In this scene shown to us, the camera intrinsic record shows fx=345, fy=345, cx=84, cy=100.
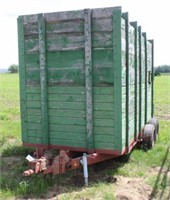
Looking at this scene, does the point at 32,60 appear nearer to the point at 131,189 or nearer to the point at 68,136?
the point at 68,136

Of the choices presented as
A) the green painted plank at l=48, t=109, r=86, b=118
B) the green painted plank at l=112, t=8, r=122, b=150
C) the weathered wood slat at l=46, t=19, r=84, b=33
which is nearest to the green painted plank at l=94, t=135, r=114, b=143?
the green painted plank at l=112, t=8, r=122, b=150

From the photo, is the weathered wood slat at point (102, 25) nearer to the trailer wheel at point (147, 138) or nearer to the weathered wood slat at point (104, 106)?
the weathered wood slat at point (104, 106)

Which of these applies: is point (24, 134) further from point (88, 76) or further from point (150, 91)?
point (150, 91)

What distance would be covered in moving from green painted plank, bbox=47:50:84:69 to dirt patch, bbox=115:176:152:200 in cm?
219

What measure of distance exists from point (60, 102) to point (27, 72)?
2.96 ft

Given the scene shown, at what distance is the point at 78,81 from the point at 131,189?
2091 mm

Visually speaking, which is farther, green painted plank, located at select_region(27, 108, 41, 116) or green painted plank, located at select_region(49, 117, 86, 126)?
green painted plank, located at select_region(27, 108, 41, 116)

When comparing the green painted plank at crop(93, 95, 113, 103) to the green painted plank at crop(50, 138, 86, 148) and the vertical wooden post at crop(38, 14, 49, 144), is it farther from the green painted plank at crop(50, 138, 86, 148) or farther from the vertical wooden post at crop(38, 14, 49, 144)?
the vertical wooden post at crop(38, 14, 49, 144)

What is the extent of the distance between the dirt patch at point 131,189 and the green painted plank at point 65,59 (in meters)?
2.19

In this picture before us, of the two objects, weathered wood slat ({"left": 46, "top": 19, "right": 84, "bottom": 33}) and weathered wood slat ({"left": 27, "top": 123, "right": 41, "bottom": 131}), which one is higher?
weathered wood slat ({"left": 46, "top": 19, "right": 84, "bottom": 33})

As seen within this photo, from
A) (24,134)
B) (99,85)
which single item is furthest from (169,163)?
(24,134)

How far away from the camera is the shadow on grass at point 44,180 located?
5570mm

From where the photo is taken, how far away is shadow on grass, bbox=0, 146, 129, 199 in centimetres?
557

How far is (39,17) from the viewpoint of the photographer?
632 centimetres
